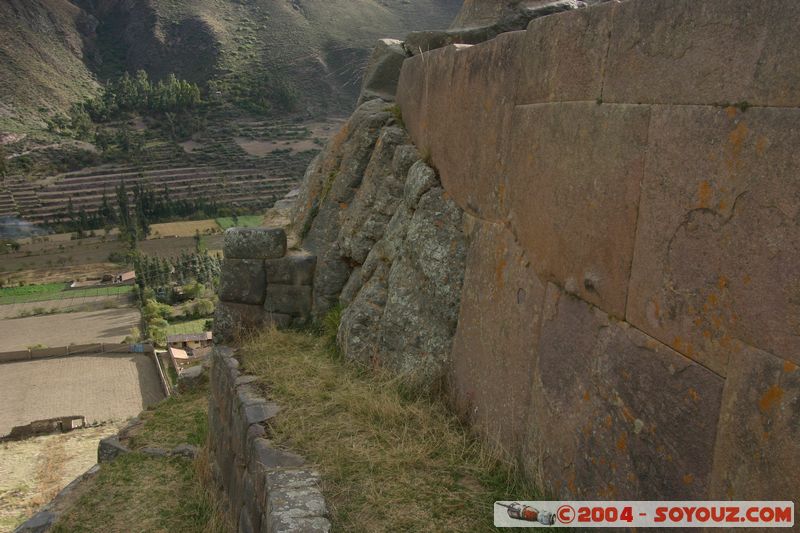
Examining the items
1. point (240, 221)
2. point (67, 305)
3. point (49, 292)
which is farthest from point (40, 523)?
point (240, 221)

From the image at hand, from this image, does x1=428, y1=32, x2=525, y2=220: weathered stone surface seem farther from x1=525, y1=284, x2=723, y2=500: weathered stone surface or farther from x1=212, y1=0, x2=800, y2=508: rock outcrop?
x1=525, y1=284, x2=723, y2=500: weathered stone surface

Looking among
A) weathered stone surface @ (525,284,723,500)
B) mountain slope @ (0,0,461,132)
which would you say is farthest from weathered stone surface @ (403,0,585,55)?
mountain slope @ (0,0,461,132)

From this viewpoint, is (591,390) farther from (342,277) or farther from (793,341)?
(342,277)

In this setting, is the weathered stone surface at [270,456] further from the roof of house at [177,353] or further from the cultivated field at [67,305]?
the cultivated field at [67,305]

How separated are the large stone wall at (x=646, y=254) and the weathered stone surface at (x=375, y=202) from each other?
1958 millimetres

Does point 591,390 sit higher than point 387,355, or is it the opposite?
point 591,390

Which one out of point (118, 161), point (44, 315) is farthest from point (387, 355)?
point (118, 161)

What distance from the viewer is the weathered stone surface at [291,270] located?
22.2ft

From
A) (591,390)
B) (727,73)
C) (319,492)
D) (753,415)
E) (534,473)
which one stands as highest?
(727,73)

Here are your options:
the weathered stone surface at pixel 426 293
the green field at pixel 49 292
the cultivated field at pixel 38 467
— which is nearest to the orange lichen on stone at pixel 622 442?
the weathered stone surface at pixel 426 293

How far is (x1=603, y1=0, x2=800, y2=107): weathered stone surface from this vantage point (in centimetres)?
203

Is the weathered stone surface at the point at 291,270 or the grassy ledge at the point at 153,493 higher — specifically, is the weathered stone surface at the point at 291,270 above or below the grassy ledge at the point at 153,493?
above

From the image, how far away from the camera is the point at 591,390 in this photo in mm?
2951

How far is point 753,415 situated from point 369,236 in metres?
4.33
